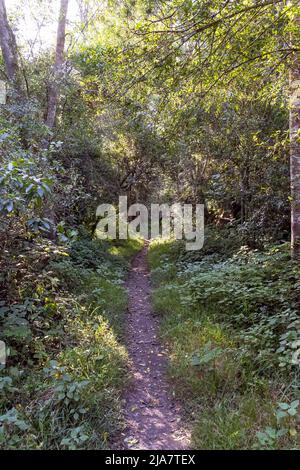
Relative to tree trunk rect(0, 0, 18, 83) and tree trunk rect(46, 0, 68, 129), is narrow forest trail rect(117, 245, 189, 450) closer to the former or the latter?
tree trunk rect(46, 0, 68, 129)

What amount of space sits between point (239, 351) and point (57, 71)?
7.01 metres

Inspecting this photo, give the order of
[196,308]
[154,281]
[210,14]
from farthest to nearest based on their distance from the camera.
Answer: [154,281] → [196,308] → [210,14]

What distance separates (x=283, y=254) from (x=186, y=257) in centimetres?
390

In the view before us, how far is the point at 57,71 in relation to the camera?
7152 mm

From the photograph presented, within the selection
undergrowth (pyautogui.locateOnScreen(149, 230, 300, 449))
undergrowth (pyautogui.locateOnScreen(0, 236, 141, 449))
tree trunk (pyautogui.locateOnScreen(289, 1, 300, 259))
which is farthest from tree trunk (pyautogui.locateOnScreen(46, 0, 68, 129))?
tree trunk (pyautogui.locateOnScreen(289, 1, 300, 259))

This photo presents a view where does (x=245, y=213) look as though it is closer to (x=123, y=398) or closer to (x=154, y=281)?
(x=154, y=281)

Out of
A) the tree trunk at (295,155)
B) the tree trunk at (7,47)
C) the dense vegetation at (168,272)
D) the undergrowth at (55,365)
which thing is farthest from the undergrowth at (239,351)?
the tree trunk at (7,47)

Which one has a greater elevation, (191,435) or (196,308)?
(196,308)

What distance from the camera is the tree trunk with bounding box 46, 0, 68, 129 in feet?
23.6

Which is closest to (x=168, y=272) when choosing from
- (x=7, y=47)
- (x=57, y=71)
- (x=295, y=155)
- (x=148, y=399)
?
(x=295, y=155)

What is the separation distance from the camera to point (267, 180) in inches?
279

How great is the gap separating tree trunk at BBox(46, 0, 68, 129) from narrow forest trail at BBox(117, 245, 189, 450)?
16.4ft

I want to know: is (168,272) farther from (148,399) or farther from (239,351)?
(148,399)
